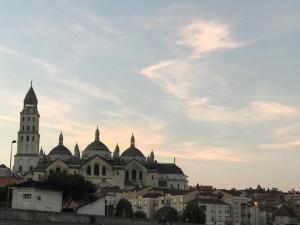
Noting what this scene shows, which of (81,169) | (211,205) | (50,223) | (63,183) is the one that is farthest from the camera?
(81,169)

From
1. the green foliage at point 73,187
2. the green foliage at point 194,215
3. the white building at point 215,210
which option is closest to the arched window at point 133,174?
the white building at point 215,210

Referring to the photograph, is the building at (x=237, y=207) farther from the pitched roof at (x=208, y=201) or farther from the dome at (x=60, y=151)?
the dome at (x=60, y=151)

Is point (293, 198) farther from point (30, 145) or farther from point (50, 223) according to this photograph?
point (50, 223)

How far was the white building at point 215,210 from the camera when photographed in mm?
125725

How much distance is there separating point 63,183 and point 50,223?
120 feet

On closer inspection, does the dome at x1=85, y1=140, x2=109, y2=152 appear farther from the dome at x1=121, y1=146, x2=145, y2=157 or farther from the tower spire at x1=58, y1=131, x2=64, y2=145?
the tower spire at x1=58, y1=131, x2=64, y2=145

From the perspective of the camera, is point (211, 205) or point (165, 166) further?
point (165, 166)

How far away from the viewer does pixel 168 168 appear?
17688cm

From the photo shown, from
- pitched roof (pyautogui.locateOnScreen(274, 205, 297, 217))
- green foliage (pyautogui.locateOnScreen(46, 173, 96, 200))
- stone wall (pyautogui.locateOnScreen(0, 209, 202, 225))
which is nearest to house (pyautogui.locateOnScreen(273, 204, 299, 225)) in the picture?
pitched roof (pyautogui.locateOnScreen(274, 205, 297, 217))

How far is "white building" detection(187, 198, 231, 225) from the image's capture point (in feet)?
412

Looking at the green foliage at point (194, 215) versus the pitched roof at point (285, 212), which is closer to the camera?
the green foliage at point (194, 215)

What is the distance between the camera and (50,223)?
143ft

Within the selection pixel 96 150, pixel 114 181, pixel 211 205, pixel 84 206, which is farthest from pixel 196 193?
pixel 84 206

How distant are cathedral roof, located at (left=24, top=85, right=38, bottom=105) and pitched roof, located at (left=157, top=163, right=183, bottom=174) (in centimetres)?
3596
